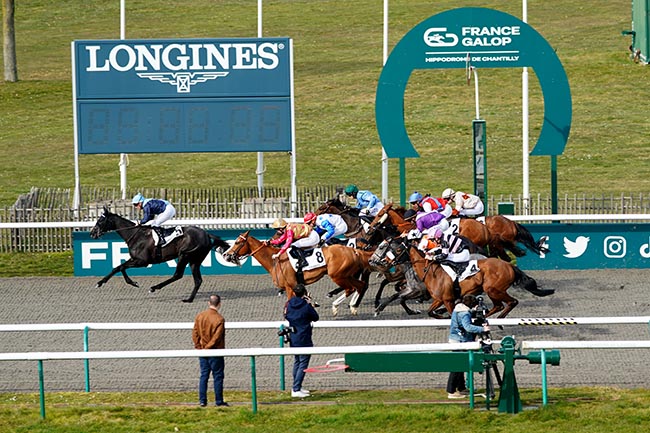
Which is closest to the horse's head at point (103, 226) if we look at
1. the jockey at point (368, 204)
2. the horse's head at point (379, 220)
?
the jockey at point (368, 204)

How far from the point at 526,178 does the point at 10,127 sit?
2191 centimetres

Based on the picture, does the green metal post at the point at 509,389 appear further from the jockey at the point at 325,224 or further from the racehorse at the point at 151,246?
the racehorse at the point at 151,246

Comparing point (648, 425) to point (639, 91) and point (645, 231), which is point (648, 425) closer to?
point (645, 231)

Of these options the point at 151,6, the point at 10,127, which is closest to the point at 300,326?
the point at 10,127

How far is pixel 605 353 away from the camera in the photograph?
16328 millimetres

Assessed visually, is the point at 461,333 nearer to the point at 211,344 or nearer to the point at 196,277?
the point at 211,344

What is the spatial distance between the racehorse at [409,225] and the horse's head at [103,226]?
166 inches

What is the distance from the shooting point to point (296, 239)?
19250 millimetres

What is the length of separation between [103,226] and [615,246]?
8.81 m

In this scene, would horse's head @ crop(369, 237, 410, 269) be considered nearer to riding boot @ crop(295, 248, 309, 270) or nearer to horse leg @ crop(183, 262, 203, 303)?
riding boot @ crop(295, 248, 309, 270)

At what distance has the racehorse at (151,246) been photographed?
835 inches

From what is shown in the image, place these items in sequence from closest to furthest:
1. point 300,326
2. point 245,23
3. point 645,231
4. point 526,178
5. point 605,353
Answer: point 300,326 → point 605,353 → point 645,231 → point 526,178 → point 245,23

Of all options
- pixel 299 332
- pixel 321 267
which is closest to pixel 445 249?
pixel 321 267

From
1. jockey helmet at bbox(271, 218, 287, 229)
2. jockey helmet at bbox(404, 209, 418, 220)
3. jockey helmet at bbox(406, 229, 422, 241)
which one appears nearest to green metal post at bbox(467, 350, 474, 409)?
jockey helmet at bbox(406, 229, 422, 241)
